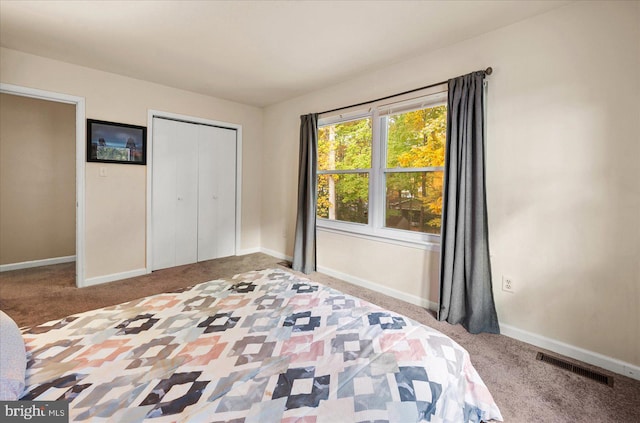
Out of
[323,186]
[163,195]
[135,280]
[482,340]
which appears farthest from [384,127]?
[135,280]

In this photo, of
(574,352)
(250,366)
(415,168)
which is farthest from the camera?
(415,168)

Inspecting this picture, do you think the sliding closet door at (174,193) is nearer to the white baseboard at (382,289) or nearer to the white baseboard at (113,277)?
the white baseboard at (113,277)

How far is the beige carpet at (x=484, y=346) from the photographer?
63.7 inches

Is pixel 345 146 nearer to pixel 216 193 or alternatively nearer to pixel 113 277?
pixel 216 193

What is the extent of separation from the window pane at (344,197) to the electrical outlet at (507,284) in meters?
1.51

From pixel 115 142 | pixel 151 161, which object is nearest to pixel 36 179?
pixel 115 142

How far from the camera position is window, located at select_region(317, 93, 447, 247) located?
292cm

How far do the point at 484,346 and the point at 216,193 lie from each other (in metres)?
3.88

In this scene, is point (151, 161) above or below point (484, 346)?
above

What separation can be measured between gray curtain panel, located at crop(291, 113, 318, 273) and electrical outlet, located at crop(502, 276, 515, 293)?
7.10 feet

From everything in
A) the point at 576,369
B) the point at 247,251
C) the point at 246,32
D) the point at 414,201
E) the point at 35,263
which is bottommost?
the point at 576,369

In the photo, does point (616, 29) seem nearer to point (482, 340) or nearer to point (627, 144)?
point (627, 144)

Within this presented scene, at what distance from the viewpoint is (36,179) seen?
4176 millimetres

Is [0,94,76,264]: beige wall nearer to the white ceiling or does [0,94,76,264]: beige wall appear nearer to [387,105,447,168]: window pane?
the white ceiling
